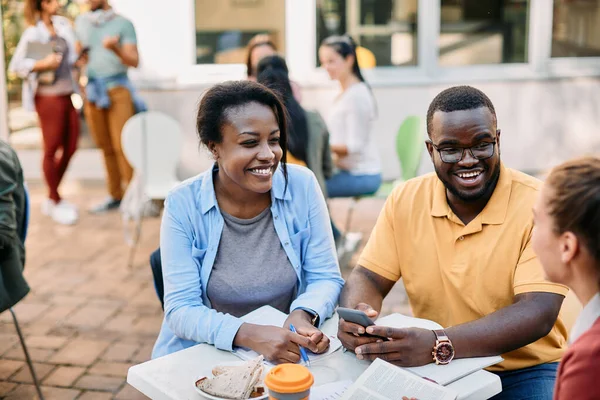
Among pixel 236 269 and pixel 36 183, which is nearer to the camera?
pixel 236 269

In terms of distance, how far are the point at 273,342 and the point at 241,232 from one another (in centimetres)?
55

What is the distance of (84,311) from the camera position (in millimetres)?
4625

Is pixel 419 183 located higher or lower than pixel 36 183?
higher

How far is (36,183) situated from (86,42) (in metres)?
1.88

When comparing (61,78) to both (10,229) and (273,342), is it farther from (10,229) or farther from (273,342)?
(273,342)

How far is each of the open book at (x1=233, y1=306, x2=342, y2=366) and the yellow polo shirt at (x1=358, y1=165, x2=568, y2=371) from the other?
1.30 ft

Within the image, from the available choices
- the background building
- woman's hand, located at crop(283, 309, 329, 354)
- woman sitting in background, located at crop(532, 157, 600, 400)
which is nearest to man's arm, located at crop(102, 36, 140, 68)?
the background building

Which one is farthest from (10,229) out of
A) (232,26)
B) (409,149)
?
(232,26)

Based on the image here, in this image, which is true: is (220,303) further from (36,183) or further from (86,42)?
(36,183)

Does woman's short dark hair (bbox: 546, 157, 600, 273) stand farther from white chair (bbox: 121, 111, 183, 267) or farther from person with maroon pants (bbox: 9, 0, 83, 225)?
person with maroon pants (bbox: 9, 0, 83, 225)

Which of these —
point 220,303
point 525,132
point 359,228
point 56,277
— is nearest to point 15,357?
point 56,277

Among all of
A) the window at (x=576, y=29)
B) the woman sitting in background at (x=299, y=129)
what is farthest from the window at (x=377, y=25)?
the woman sitting in background at (x=299, y=129)

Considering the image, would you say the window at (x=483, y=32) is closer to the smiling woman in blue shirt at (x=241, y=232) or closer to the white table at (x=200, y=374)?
the smiling woman in blue shirt at (x=241, y=232)

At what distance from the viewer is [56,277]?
17.2ft
